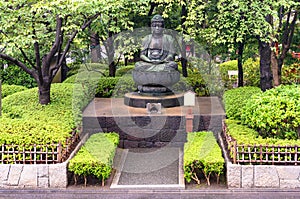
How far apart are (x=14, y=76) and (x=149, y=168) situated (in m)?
9.13

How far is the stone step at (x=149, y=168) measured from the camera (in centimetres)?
705

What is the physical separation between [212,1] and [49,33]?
5.06 m

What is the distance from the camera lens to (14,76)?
49.2 feet

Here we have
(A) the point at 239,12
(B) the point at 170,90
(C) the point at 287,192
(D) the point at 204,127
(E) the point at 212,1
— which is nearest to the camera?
(C) the point at 287,192

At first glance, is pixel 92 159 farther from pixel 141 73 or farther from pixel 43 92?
pixel 141 73

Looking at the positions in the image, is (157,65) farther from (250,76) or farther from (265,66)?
(250,76)

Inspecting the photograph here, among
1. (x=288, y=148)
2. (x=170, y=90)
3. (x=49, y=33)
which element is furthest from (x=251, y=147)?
(x=49, y=33)

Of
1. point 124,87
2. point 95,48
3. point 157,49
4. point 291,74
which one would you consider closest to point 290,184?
point 157,49

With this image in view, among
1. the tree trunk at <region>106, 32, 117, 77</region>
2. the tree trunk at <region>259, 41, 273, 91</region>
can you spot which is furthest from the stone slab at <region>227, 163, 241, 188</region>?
the tree trunk at <region>106, 32, 117, 77</region>

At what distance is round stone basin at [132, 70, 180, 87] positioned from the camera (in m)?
10.4

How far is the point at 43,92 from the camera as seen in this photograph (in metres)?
9.52

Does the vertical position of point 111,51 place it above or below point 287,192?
above

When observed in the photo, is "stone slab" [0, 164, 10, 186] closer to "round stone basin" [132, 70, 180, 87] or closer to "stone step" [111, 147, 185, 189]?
"stone step" [111, 147, 185, 189]

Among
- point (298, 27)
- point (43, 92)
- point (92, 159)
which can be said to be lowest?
point (92, 159)
